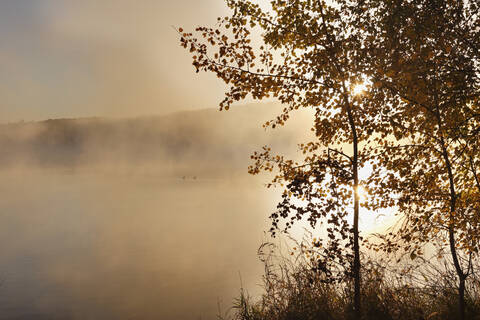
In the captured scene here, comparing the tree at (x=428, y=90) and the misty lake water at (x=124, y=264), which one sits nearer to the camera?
the tree at (x=428, y=90)

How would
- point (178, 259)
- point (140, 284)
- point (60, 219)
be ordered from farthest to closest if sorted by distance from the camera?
1. point (60, 219)
2. point (178, 259)
3. point (140, 284)

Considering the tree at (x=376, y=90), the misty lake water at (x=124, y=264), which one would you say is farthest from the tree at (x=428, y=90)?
the misty lake water at (x=124, y=264)

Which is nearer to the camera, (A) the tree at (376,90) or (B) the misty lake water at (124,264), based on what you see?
(A) the tree at (376,90)

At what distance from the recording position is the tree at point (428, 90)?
6.25 m

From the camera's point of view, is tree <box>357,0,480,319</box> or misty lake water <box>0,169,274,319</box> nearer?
tree <box>357,0,480,319</box>

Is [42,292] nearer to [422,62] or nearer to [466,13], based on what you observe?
[422,62]

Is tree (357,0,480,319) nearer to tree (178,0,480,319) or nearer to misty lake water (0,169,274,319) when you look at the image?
tree (178,0,480,319)

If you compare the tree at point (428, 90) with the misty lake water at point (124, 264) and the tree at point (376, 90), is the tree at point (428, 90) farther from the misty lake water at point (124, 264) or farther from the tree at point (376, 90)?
the misty lake water at point (124, 264)

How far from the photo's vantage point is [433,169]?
682cm

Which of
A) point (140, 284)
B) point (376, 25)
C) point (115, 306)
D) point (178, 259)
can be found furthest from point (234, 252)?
point (376, 25)

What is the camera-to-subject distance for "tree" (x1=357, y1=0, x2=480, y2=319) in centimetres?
625

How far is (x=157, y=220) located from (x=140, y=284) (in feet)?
64.5

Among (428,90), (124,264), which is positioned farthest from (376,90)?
(124,264)

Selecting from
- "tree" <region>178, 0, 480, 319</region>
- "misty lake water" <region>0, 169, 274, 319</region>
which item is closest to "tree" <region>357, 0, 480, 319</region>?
"tree" <region>178, 0, 480, 319</region>
